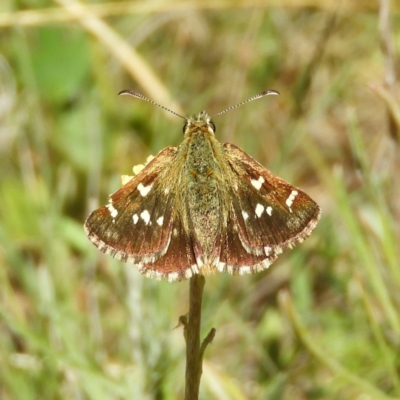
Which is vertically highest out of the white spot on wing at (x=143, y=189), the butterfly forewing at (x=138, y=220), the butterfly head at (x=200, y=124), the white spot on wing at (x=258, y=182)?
the butterfly head at (x=200, y=124)

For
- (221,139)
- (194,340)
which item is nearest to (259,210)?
(194,340)

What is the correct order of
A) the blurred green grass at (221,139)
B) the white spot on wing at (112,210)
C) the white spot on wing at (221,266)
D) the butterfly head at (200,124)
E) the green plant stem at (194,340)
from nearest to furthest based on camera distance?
the green plant stem at (194,340)
the white spot on wing at (221,266)
the white spot on wing at (112,210)
the butterfly head at (200,124)
the blurred green grass at (221,139)

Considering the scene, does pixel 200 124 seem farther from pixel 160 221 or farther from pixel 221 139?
pixel 221 139

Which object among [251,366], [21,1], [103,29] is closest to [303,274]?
[251,366]

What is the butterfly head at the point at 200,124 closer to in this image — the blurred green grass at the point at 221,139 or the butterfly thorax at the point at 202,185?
the butterfly thorax at the point at 202,185

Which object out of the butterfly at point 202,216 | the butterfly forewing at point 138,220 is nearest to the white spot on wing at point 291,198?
the butterfly at point 202,216

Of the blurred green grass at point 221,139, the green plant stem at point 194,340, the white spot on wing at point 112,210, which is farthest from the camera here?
the blurred green grass at point 221,139
